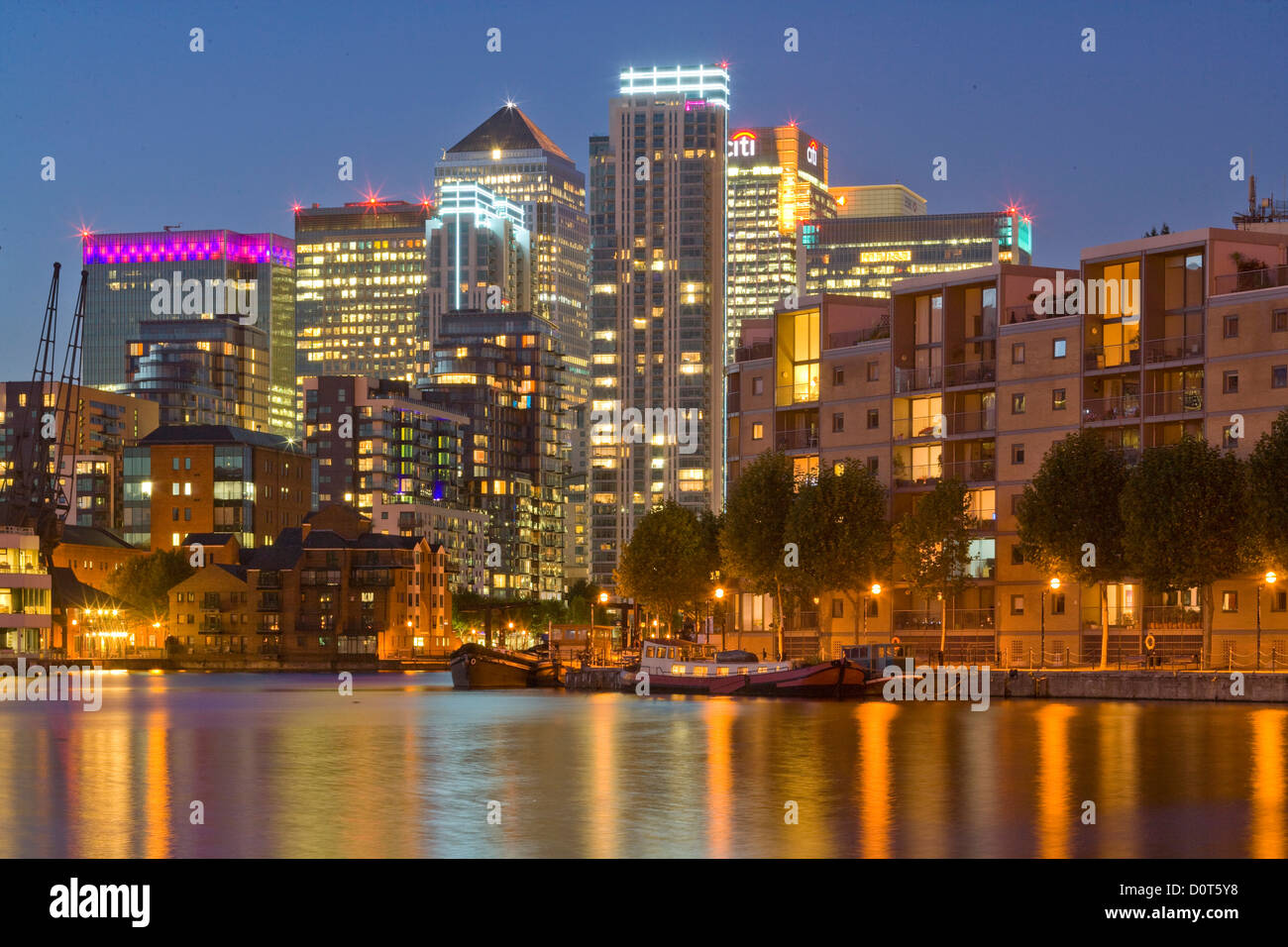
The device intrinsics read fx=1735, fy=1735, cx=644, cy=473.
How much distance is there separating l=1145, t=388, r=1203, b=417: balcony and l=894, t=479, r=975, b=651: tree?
45.4 feet

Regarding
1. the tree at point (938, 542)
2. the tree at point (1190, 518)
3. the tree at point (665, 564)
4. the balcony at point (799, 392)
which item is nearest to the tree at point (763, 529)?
the tree at point (938, 542)

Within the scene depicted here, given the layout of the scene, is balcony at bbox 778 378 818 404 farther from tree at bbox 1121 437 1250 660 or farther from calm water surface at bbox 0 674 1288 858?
calm water surface at bbox 0 674 1288 858

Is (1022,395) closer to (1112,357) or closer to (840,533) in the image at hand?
(1112,357)

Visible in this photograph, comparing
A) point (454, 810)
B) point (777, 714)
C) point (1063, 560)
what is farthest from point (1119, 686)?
point (454, 810)

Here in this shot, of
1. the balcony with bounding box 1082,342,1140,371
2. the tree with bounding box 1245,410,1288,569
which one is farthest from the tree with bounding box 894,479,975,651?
the tree with bounding box 1245,410,1288,569

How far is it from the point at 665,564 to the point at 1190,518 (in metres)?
52.8

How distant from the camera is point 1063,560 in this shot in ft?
361

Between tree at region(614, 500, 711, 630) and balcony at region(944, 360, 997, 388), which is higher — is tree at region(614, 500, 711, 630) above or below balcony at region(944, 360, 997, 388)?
below

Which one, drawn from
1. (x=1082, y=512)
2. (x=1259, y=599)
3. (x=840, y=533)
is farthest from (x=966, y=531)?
Answer: (x=1259, y=599)

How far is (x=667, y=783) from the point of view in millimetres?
57656

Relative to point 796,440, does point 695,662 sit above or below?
below

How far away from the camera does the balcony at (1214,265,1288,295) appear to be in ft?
368

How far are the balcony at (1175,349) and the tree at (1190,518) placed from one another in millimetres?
14694

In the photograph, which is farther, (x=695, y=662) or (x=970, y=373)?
(x=970, y=373)
